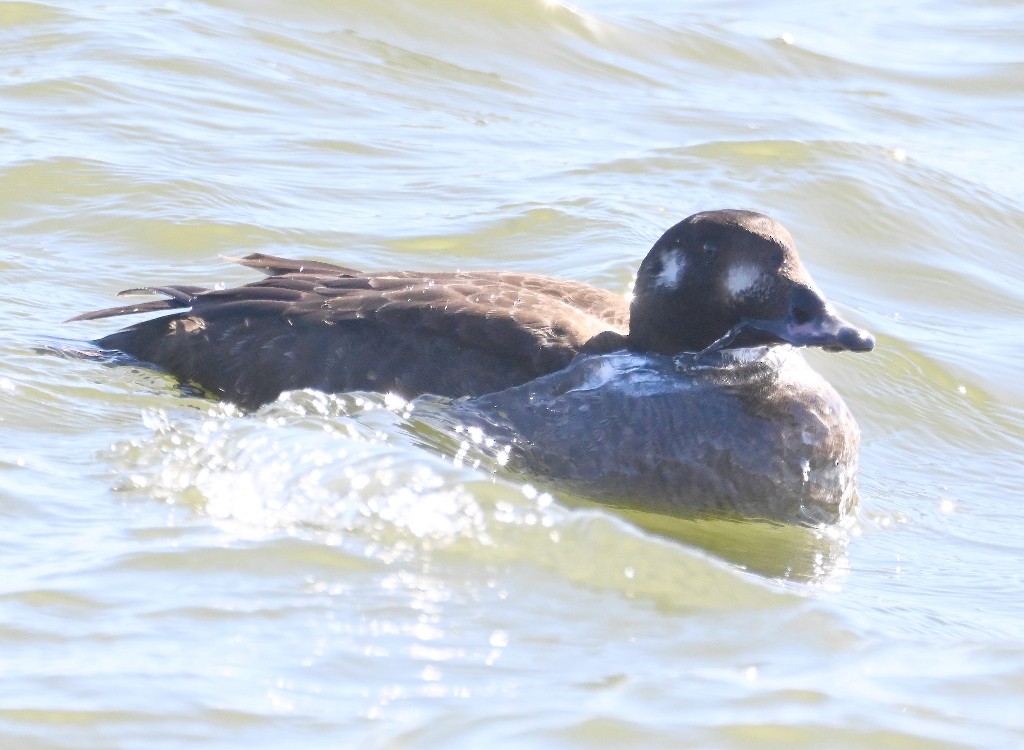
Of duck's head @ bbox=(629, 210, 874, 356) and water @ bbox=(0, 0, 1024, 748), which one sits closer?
water @ bbox=(0, 0, 1024, 748)

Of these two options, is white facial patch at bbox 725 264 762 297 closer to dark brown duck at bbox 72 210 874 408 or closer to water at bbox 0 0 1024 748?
dark brown duck at bbox 72 210 874 408

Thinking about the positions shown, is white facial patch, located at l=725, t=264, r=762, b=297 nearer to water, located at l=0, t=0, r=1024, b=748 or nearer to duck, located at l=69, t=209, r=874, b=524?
duck, located at l=69, t=209, r=874, b=524

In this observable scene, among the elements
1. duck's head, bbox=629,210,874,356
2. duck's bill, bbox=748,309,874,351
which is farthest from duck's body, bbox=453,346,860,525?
duck's bill, bbox=748,309,874,351

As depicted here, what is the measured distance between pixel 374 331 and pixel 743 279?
136cm

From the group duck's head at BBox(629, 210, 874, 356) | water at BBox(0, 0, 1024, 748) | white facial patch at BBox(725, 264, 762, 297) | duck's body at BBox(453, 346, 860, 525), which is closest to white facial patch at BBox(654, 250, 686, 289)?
duck's head at BBox(629, 210, 874, 356)

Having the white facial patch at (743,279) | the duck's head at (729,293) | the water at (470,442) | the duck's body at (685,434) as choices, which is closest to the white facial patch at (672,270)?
the duck's head at (729,293)

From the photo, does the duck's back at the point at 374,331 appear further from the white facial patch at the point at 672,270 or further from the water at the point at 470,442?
the white facial patch at the point at 672,270

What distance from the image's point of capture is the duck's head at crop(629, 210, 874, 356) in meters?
5.84

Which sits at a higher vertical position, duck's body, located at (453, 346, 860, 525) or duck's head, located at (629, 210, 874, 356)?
duck's head, located at (629, 210, 874, 356)

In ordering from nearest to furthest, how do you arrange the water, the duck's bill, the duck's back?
the water → the duck's bill → the duck's back

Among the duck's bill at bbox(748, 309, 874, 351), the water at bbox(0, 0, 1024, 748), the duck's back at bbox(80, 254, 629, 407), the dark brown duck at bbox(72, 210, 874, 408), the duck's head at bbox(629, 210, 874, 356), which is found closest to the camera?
the water at bbox(0, 0, 1024, 748)

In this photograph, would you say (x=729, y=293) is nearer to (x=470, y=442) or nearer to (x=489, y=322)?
(x=489, y=322)

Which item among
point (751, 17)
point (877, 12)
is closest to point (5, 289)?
point (751, 17)

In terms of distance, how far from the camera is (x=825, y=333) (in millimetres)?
5727
